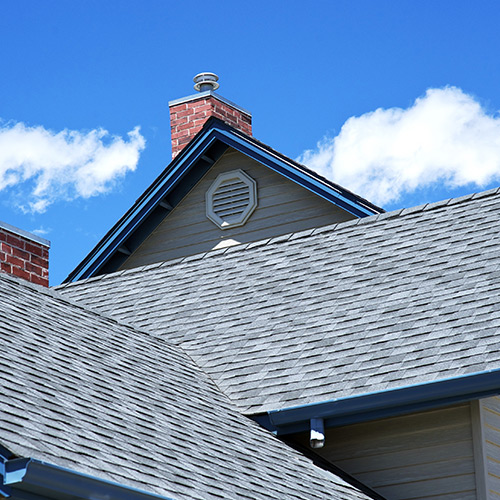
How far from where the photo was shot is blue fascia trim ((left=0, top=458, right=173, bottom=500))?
5418 mm

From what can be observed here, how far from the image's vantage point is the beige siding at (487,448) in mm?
8852

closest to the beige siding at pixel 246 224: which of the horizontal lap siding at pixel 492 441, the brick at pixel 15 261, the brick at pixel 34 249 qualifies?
the brick at pixel 34 249

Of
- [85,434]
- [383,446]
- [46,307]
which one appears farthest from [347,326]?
[85,434]

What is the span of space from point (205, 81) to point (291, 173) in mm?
3274

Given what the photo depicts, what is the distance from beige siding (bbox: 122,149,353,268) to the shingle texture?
5224 millimetres

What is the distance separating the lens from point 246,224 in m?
16.6

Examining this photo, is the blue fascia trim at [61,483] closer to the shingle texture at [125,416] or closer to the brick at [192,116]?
the shingle texture at [125,416]

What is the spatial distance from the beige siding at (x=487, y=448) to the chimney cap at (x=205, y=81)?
34.0 feet

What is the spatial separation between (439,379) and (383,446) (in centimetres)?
107

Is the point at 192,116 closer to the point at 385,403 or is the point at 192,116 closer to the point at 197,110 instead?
the point at 197,110

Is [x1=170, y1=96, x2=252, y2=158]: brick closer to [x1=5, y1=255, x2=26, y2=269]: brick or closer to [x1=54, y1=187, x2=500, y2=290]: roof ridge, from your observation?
[x1=54, y1=187, x2=500, y2=290]: roof ridge

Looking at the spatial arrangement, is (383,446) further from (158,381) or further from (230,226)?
(230,226)

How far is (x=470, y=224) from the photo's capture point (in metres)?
12.0

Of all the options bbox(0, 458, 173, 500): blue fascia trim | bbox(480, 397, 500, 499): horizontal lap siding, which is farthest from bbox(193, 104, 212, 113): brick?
bbox(0, 458, 173, 500): blue fascia trim
